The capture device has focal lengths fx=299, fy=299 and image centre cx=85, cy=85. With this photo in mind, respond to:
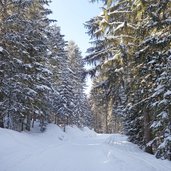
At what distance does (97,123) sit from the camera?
80.5 metres

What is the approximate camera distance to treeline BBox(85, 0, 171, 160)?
508 inches

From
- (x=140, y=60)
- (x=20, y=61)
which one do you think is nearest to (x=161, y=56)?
(x=140, y=60)

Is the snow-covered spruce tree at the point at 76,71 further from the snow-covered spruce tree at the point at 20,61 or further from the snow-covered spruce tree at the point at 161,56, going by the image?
the snow-covered spruce tree at the point at 161,56

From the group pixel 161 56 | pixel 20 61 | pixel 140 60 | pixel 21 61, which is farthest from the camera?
pixel 21 61

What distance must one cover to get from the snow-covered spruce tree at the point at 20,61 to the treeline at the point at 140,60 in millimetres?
4816

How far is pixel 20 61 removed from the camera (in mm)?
20703

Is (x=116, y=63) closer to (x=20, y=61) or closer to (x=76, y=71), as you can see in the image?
(x=20, y=61)

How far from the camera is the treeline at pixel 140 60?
12891 mm

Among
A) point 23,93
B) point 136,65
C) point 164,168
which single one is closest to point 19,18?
point 23,93

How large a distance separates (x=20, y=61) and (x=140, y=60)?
28.2 ft

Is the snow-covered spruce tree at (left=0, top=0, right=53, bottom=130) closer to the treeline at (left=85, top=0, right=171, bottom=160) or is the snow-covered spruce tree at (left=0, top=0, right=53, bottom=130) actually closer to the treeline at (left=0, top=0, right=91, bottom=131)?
the treeline at (left=0, top=0, right=91, bottom=131)

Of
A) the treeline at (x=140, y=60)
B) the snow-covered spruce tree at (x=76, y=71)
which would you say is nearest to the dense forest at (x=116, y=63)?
the treeline at (x=140, y=60)

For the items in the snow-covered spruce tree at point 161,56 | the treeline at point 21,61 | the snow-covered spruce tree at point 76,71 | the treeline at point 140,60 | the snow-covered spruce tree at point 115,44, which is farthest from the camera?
the snow-covered spruce tree at point 76,71

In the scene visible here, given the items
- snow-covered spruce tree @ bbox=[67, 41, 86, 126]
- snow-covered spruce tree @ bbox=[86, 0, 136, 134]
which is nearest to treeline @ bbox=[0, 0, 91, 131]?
snow-covered spruce tree @ bbox=[86, 0, 136, 134]
